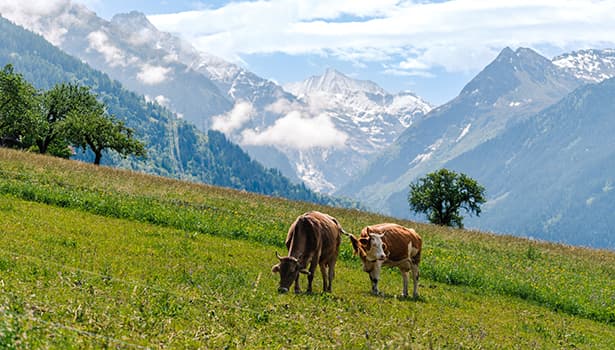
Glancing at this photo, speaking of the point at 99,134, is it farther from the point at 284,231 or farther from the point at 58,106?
the point at 284,231

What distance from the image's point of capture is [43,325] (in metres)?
10.4

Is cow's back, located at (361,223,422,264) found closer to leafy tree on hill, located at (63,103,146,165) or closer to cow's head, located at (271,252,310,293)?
cow's head, located at (271,252,310,293)

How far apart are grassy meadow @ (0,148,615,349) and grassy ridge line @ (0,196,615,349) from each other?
61mm

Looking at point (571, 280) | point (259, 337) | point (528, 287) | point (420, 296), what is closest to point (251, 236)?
point (420, 296)

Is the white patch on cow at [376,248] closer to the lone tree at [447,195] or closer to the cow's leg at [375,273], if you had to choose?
the cow's leg at [375,273]

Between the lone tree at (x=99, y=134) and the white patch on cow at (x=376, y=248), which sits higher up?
the lone tree at (x=99, y=134)

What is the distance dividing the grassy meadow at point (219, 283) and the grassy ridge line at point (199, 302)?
61mm

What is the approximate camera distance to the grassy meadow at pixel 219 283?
1213 cm

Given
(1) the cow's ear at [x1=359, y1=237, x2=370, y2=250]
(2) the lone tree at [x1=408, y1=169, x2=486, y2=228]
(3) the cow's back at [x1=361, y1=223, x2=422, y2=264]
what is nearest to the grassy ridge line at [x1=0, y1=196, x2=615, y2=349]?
(3) the cow's back at [x1=361, y1=223, x2=422, y2=264]

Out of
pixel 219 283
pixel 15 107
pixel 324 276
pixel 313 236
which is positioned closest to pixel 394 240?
pixel 324 276

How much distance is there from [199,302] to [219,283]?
3724 mm

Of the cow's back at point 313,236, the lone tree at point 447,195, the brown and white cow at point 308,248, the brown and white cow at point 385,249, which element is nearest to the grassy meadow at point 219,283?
→ the brown and white cow at point 308,248

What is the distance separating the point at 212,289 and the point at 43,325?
7.32 m

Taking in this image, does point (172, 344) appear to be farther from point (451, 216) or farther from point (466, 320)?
point (451, 216)
